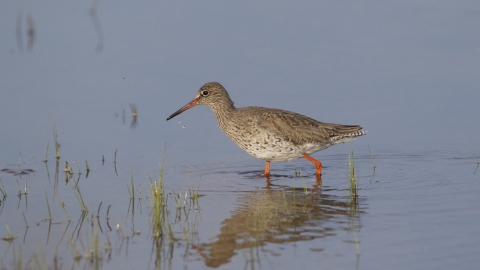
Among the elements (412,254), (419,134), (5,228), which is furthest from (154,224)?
(419,134)

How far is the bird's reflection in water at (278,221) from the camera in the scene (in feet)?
25.8

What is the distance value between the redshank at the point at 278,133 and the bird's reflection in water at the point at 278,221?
140 centimetres

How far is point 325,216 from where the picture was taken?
894cm

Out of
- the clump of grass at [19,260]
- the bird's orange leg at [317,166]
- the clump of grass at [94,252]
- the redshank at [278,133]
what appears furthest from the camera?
the redshank at [278,133]

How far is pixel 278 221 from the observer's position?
874 cm

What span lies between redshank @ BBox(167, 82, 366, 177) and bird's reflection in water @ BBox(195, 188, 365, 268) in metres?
1.40

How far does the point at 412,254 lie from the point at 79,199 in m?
4.39

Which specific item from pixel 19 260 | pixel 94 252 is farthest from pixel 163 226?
pixel 19 260

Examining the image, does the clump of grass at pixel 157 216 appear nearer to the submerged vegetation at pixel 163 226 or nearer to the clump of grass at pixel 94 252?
the submerged vegetation at pixel 163 226

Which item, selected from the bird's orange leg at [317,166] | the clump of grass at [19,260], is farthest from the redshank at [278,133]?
the clump of grass at [19,260]

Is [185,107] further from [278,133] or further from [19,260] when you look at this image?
[19,260]

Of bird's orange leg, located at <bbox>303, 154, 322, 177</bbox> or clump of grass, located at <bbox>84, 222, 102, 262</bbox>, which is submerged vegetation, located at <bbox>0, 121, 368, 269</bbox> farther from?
bird's orange leg, located at <bbox>303, 154, 322, 177</bbox>

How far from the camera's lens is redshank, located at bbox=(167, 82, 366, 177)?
1168cm

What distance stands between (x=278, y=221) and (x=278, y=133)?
10.5ft
